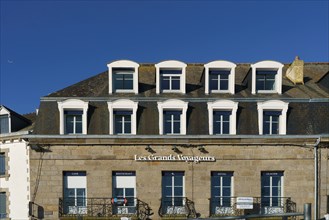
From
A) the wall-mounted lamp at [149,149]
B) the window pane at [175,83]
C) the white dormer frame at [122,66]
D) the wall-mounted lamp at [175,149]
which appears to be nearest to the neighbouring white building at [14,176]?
the white dormer frame at [122,66]

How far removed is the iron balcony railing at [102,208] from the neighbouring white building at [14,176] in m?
2.70

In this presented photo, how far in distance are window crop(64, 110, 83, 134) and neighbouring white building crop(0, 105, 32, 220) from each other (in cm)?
274

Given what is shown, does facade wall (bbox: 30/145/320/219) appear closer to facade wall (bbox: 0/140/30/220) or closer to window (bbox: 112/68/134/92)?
facade wall (bbox: 0/140/30/220)

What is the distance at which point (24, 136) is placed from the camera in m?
15.7

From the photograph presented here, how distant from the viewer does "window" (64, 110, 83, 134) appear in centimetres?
1622

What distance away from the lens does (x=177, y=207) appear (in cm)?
1622

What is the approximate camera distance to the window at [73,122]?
16219 mm

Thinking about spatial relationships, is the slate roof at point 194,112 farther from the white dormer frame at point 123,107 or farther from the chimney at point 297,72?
the chimney at point 297,72

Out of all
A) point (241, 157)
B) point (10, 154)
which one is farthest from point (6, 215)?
point (241, 157)

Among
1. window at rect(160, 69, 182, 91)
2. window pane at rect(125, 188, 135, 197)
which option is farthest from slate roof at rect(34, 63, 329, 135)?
window pane at rect(125, 188, 135, 197)

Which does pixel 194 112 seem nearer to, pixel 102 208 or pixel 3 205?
→ pixel 102 208

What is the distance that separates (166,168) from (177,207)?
225 centimetres

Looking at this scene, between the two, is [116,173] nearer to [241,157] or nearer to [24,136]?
[24,136]

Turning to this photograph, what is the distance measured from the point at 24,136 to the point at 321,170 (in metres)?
16.6
